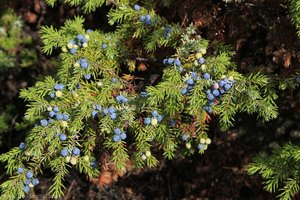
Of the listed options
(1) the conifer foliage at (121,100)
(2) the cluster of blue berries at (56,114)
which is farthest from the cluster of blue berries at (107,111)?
(2) the cluster of blue berries at (56,114)

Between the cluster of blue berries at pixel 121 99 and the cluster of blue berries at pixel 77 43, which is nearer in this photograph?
the cluster of blue berries at pixel 121 99

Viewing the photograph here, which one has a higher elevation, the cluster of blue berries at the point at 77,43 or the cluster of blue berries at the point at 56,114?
the cluster of blue berries at the point at 77,43

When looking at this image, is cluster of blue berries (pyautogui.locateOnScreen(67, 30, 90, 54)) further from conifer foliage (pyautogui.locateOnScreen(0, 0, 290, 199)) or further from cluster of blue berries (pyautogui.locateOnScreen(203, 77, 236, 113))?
cluster of blue berries (pyautogui.locateOnScreen(203, 77, 236, 113))

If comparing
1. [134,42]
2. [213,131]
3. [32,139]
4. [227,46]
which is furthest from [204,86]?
[213,131]

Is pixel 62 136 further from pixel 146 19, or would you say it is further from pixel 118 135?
pixel 146 19

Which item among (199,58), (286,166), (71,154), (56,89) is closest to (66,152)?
(71,154)

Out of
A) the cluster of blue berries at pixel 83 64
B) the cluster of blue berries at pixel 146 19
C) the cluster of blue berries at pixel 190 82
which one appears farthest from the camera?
the cluster of blue berries at pixel 146 19

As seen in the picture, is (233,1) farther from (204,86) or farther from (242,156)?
(242,156)

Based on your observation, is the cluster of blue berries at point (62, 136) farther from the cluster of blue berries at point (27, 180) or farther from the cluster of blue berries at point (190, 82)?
the cluster of blue berries at point (190, 82)

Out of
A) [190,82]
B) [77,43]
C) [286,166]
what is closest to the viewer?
[190,82]

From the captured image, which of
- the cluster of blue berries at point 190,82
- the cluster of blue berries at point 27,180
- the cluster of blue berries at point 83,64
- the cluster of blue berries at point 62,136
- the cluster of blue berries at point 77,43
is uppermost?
the cluster of blue berries at point 190,82
